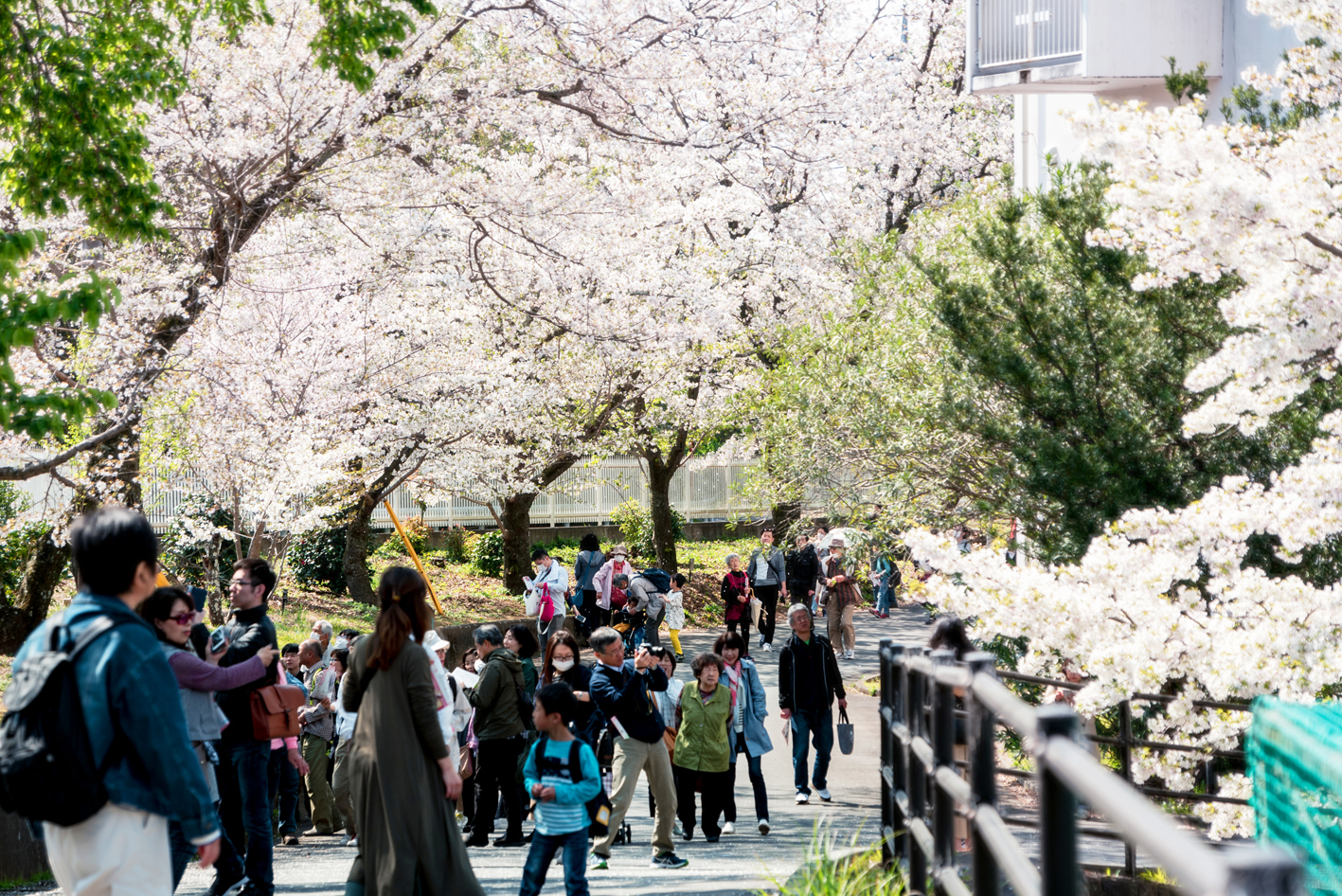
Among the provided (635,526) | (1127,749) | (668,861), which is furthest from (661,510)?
(1127,749)

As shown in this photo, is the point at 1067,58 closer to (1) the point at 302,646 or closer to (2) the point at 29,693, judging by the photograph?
(1) the point at 302,646

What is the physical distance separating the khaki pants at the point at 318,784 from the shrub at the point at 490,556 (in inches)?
602

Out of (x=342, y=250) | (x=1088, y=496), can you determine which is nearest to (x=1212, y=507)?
(x=1088, y=496)

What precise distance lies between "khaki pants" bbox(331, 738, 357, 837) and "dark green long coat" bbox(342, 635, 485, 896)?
3.44m

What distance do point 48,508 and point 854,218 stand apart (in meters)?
16.8

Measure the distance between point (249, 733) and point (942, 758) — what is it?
13.8ft

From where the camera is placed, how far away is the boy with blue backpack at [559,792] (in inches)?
245

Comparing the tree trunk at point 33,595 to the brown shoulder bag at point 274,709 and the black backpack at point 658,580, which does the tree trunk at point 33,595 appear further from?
the brown shoulder bag at point 274,709

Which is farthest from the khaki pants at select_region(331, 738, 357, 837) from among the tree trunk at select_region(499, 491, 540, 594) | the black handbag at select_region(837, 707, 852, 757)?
the tree trunk at select_region(499, 491, 540, 594)

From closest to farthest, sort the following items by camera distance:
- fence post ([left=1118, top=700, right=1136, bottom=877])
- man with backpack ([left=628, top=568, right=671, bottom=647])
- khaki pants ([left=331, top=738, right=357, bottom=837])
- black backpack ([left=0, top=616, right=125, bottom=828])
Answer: black backpack ([left=0, top=616, right=125, bottom=828]), fence post ([left=1118, top=700, right=1136, bottom=877]), khaki pants ([left=331, top=738, right=357, bottom=837]), man with backpack ([left=628, top=568, right=671, bottom=647])

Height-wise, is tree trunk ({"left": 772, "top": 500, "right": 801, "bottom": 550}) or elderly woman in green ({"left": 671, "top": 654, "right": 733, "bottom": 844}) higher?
tree trunk ({"left": 772, "top": 500, "right": 801, "bottom": 550})

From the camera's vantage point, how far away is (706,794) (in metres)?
9.35

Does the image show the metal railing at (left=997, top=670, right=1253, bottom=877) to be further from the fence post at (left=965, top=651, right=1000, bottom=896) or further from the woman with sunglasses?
the fence post at (left=965, top=651, right=1000, bottom=896)

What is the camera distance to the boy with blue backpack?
6.23 m
